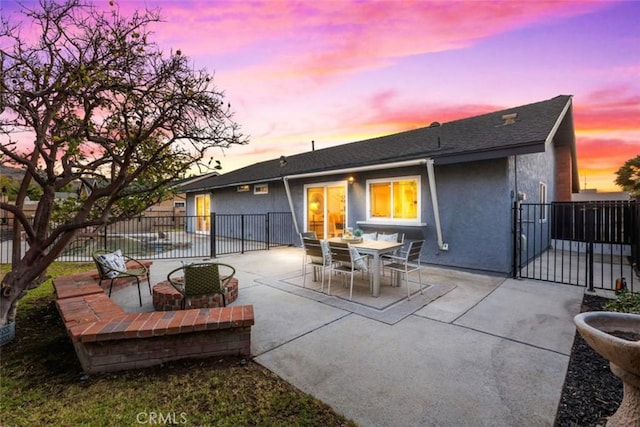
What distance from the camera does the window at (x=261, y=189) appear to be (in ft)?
41.3

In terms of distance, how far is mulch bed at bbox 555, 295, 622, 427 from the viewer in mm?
2082

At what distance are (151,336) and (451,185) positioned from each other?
22.2 ft

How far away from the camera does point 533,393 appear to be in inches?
92.7

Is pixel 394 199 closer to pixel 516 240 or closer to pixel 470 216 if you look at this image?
pixel 470 216

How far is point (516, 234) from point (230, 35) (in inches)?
291

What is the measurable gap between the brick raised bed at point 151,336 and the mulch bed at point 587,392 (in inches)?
107

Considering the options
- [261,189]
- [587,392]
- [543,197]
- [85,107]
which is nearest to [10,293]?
[85,107]

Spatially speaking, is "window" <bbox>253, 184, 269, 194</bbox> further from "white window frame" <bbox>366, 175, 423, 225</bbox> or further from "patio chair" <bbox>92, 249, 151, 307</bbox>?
"patio chair" <bbox>92, 249, 151, 307</bbox>

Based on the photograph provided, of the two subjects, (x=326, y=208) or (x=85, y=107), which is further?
(x=326, y=208)

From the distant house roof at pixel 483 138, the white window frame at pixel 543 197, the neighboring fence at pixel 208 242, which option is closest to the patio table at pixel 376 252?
the distant house roof at pixel 483 138

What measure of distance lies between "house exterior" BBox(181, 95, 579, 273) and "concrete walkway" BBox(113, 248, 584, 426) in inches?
64.2

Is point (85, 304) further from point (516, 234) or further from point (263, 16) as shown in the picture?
point (516, 234)

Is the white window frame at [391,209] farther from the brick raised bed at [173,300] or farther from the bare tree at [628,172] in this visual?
the bare tree at [628,172]

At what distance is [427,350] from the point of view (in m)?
3.07
